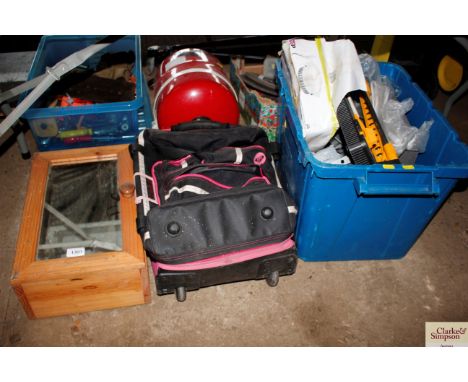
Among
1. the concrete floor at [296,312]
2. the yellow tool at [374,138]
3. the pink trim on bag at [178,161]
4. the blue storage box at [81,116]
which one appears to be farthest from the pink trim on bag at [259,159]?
the blue storage box at [81,116]

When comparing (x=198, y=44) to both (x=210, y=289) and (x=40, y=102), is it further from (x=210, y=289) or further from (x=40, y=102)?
(x=210, y=289)

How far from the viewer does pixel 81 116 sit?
5.31ft

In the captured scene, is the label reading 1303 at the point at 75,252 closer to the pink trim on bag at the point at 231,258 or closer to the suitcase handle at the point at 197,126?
the pink trim on bag at the point at 231,258

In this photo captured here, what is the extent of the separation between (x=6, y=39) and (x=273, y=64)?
160 cm

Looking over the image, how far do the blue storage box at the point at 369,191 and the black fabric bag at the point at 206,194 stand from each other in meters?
0.11

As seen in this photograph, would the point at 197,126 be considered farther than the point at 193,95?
No

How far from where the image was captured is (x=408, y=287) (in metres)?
1.50

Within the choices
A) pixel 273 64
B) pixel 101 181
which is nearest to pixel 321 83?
pixel 273 64

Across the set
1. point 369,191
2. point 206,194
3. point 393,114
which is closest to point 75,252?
point 206,194

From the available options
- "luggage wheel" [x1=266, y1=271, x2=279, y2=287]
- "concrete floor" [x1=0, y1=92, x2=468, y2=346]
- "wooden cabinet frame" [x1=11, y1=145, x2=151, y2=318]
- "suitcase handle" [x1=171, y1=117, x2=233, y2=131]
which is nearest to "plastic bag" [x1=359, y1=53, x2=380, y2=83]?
"suitcase handle" [x1=171, y1=117, x2=233, y2=131]

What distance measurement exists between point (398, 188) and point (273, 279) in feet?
1.79

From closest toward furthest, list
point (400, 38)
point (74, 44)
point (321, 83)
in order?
point (321, 83) < point (74, 44) < point (400, 38)

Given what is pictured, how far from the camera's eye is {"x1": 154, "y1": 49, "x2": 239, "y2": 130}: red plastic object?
1.67 m

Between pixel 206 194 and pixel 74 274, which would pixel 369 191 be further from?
pixel 74 274
